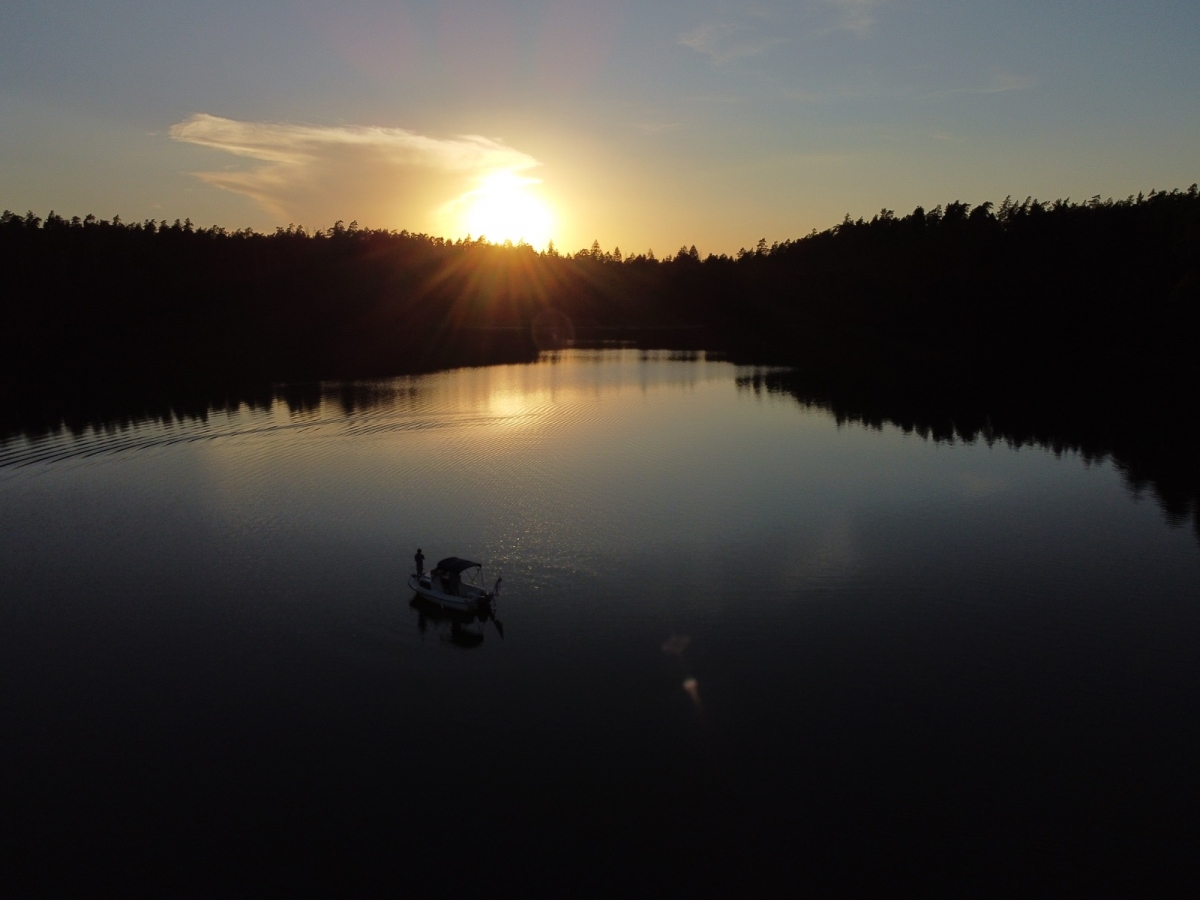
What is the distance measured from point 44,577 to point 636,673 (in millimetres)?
17948

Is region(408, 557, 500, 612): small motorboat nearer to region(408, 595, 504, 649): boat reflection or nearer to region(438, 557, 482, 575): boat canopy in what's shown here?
Answer: region(438, 557, 482, 575): boat canopy

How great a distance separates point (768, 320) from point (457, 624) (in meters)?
126

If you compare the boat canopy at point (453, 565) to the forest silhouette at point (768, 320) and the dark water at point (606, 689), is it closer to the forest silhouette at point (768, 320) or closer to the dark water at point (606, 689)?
the dark water at point (606, 689)

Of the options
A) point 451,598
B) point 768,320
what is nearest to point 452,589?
point 451,598

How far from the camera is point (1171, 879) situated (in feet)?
37.6

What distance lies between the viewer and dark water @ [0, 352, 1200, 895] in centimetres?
1226

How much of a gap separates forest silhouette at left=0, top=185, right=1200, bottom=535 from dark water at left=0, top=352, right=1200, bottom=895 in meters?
13.4

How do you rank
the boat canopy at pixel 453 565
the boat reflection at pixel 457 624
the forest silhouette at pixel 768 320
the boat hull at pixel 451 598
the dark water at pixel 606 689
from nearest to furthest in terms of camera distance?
1. the dark water at pixel 606 689
2. the boat reflection at pixel 457 624
3. the boat hull at pixel 451 598
4. the boat canopy at pixel 453 565
5. the forest silhouette at pixel 768 320

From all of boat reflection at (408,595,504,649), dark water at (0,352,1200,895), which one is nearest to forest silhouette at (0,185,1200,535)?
dark water at (0,352,1200,895)

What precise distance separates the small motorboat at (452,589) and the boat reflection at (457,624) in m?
0.17

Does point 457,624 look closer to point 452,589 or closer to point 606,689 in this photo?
point 452,589

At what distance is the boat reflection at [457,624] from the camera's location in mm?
18984

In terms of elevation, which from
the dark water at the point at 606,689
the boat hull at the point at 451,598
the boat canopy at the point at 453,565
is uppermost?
the boat canopy at the point at 453,565

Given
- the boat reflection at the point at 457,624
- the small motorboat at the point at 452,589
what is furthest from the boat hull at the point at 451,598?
the boat reflection at the point at 457,624
